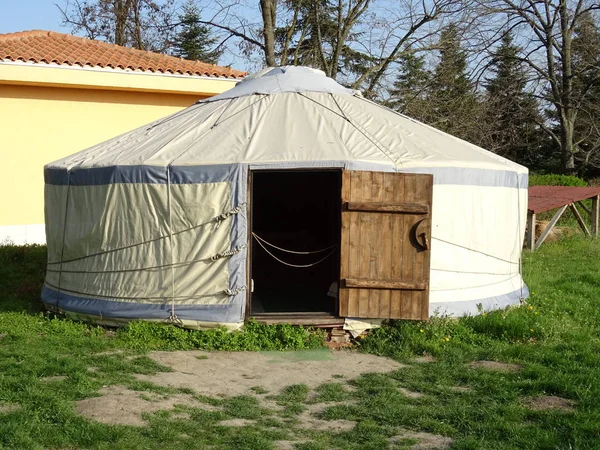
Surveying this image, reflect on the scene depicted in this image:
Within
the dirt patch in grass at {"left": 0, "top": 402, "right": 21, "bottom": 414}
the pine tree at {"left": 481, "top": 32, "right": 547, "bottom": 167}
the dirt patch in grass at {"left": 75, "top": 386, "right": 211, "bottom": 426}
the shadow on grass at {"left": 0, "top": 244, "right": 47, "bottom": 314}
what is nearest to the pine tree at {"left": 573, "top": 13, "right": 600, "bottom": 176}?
the pine tree at {"left": 481, "top": 32, "right": 547, "bottom": 167}

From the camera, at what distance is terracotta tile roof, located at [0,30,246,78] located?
12.0 metres

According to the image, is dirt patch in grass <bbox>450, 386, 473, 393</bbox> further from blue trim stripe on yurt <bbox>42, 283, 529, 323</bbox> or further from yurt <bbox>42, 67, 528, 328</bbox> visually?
blue trim stripe on yurt <bbox>42, 283, 529, 323</bbox>

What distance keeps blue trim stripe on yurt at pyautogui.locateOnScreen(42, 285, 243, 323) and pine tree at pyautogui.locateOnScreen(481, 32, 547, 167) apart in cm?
1608

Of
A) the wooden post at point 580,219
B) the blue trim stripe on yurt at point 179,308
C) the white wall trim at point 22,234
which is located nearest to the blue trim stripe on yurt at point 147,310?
the blue trim stripe on yurt at point 179,308

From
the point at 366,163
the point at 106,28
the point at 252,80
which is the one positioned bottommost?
the point at 366,163

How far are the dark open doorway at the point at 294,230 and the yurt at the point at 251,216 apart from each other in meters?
1.58

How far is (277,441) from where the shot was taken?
14.5 ft

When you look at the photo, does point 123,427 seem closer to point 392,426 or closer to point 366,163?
point 392,426

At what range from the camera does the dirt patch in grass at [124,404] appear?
469 cm

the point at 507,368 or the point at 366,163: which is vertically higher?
the point at 366,163

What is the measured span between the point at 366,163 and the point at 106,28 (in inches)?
780

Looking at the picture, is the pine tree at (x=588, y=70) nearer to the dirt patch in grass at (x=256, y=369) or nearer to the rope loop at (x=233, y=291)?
the rope loop at (x=233, y=291)

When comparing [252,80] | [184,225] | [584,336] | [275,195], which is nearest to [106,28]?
[275,195]

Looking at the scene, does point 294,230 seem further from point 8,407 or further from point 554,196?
point 8,407
